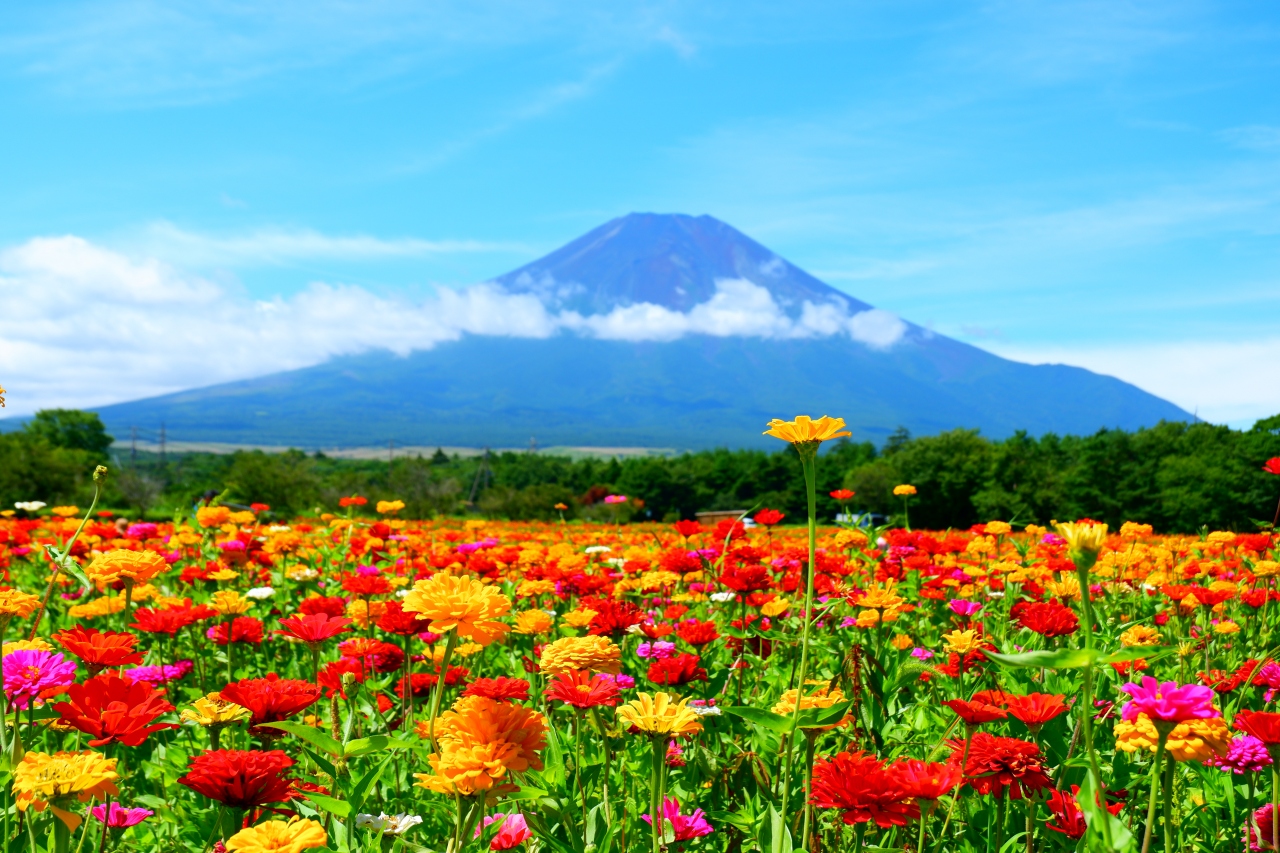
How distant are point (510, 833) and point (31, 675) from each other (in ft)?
3.42

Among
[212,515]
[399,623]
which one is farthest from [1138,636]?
[212,515]

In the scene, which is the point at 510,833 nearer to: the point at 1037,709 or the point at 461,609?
the point at 461,609

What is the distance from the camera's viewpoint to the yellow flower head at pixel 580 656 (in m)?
1.62

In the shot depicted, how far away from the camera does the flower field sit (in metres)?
1.26

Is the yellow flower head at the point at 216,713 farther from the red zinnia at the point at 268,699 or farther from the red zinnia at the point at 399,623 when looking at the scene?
the red zinnia at the point at 399,623

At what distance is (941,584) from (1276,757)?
232 centimetres

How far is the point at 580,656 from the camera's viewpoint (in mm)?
1617

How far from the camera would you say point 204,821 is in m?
1.88

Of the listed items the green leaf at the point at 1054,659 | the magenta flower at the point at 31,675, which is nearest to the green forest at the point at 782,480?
the magenta flower at the point at 31,675

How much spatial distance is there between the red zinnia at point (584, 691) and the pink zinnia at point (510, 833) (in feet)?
0.79

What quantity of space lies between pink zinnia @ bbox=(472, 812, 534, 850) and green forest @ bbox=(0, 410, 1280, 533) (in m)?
9.53

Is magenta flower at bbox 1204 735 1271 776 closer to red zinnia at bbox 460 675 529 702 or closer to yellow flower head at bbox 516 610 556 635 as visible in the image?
red zinnia at bbox 460 675 529 702

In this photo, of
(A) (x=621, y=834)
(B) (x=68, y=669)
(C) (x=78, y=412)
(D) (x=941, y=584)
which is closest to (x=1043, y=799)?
(A) (x=621, y=834)

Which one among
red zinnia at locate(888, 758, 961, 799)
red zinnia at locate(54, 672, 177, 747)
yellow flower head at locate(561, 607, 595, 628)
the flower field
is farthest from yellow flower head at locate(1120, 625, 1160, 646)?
red zinnia at locate(54, 672, 177, 747)
